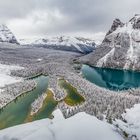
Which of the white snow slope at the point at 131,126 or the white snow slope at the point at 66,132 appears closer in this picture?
the white snow slope at the point at 66,132

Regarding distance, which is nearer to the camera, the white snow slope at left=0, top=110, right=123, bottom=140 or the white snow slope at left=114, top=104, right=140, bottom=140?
the white snow slope at left=0, top=110, right=123, bottom=140

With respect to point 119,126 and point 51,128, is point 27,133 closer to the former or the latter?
point 51,128

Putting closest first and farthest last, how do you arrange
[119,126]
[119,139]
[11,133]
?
[119,139], [11,133], [119,126]

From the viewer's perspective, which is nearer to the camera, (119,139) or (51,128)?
(119,139)

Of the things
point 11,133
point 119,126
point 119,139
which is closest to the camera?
point 119,139

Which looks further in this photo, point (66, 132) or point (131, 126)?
point (131, 126)

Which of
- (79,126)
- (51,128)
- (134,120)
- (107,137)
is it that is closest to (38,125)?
(51,128)
